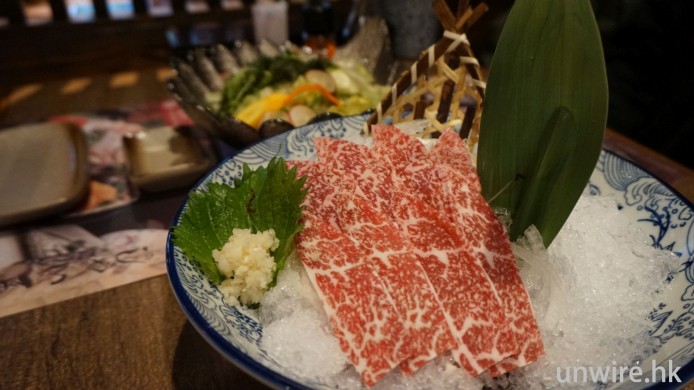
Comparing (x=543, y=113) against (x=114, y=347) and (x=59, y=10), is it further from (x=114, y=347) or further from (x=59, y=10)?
(x=59, y=10)

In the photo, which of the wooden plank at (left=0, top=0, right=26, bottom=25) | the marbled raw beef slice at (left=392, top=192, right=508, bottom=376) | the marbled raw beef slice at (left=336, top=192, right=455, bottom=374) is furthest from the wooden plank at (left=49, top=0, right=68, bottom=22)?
the marbled raw beef slice at (left=392, top=192, right=508, bottom=376)

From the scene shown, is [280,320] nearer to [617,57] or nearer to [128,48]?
[617,57]

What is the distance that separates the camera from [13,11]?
170 inches

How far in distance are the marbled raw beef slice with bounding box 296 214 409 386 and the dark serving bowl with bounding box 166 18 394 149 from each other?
3.54 feet

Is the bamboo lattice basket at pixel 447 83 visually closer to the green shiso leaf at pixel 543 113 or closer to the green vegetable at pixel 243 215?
the green shiso leaf at pixel 543 113

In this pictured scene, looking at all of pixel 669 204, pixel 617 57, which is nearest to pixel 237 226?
pixel 669 204

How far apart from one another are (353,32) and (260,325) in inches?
113

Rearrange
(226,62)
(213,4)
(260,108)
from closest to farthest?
(260,108)
(226,62)
(213,4)

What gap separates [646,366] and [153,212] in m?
1.81

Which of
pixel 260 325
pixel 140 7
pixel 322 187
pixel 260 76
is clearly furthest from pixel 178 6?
pixel 260 325

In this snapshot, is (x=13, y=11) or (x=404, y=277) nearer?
(x=404, y=277)

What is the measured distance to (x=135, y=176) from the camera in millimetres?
2078

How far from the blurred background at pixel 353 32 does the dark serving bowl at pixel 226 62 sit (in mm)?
193

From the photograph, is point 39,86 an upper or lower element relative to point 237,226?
A: lower
